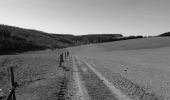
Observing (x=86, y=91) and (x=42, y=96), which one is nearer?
(x=42, y=96)

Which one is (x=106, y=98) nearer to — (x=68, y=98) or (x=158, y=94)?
(x=68, y=98)

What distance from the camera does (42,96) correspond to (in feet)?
39.3

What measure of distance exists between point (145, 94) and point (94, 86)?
3585 millimetres

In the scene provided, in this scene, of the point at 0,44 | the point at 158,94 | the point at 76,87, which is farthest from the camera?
the point at 0,44

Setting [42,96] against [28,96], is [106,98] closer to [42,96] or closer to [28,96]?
[42,96]

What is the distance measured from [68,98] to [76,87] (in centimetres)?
287

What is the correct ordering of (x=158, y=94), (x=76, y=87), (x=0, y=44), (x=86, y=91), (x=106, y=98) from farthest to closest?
(x=0, y=44), (x=76, y=87), (x=86, y=91), (x=158, y=94), (x=106, y=98)

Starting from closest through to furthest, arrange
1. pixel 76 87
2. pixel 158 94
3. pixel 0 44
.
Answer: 1. pixel 158 94
2. pixel 76 87
3. pixel 0 44

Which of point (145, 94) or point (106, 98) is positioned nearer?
point (106, 98)

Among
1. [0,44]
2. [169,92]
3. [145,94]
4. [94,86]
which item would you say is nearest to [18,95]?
[94,86]

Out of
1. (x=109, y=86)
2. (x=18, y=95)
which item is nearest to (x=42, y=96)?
(x=18, y=95)

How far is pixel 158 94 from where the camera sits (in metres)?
12.1

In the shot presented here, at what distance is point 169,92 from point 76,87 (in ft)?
18.0

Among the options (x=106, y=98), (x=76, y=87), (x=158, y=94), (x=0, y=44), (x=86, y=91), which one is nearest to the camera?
(x=106, y=98)
